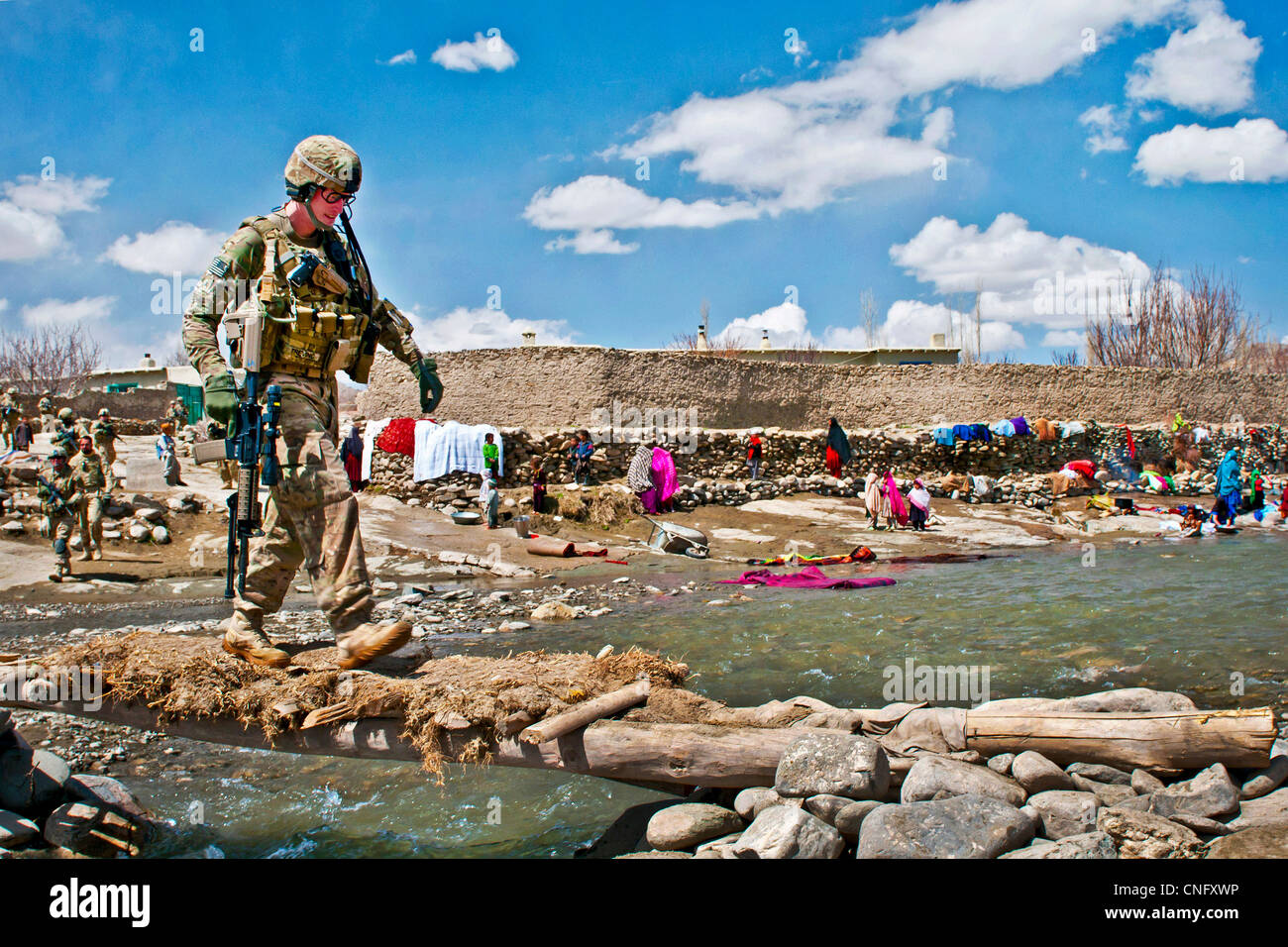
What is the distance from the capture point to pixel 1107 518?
1916cm

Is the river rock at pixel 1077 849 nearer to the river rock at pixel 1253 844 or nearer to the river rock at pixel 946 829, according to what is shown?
the river rock at pixel 946 829

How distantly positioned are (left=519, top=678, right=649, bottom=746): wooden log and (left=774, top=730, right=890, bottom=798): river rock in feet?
2.55

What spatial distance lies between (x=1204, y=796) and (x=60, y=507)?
1224 centimetres

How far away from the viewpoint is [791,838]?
3.21 metres

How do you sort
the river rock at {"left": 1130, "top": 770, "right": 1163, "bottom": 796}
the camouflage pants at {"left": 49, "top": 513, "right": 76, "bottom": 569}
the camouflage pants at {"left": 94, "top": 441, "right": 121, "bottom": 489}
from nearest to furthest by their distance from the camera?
the river rock at {"left": 1130, "top": 770, "right": 1163, "bottom": 796} → the camouflage pants at {"left": 49, "top": 513, "right": 76, "bottom": 569} → the camouflage pants at {"left": 94, "top": 441, "right": 121, "bottom": 489}

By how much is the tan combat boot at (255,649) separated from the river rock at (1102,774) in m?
4.03

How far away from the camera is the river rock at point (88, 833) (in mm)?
3650

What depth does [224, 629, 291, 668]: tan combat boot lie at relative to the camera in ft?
13.6

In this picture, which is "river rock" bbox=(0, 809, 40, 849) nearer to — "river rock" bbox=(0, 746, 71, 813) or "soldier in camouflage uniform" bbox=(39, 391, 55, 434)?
"river rock" bbox=(0, 746, 71, 813)

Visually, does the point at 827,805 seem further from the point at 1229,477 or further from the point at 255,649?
the point at 1229,477

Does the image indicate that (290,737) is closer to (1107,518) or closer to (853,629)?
(853,629)

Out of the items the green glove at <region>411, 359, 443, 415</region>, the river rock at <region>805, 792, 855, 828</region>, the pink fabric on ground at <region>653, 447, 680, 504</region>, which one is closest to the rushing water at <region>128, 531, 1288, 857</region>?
the river rock at <region>805, 792, 855, 828</region>

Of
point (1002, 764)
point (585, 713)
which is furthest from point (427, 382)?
point (1002, 764)
